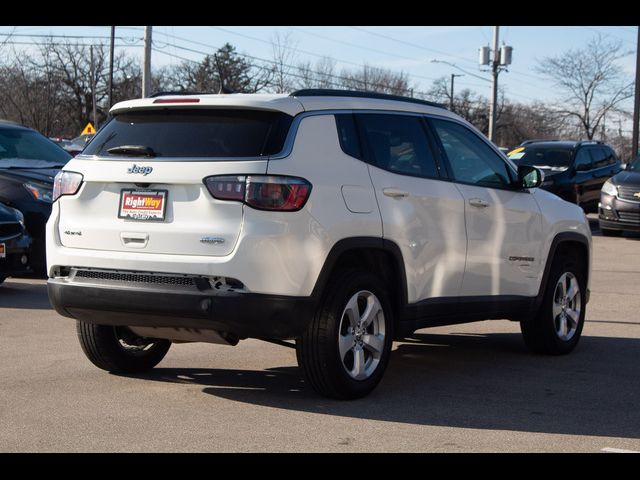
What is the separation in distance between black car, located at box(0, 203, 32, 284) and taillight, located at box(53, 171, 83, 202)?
4488mm

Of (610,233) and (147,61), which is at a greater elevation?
(147,61)

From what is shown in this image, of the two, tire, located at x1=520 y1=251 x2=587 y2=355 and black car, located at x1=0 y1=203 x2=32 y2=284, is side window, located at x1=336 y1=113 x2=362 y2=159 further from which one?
black car, located at x1=0 y1=203 x2=32 y2=284

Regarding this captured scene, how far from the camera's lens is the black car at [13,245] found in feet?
35.7

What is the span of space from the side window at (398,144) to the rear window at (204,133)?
0.76m

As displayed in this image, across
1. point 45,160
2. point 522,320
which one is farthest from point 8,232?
point 522,320

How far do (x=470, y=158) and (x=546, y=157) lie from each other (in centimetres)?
1585

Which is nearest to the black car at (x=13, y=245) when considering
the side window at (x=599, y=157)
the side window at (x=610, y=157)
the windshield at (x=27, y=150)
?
the windshield at (x=27, y=150)

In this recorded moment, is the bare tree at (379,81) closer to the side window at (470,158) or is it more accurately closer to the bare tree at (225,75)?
the bare tree at (225,75)

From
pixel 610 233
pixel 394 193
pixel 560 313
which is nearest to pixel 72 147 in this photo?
pixel 610 233

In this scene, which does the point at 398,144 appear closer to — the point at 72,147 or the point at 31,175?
the point at 31,175

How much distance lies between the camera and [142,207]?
624 cm

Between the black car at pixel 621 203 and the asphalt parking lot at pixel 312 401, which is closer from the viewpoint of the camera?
the asphalt parking lot at pixel 312 401

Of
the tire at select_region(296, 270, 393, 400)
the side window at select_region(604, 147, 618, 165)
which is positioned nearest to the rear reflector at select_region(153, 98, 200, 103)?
the tire at select_region(296, 270, 393, 400)

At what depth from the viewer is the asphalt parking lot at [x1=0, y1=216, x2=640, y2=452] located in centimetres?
551
